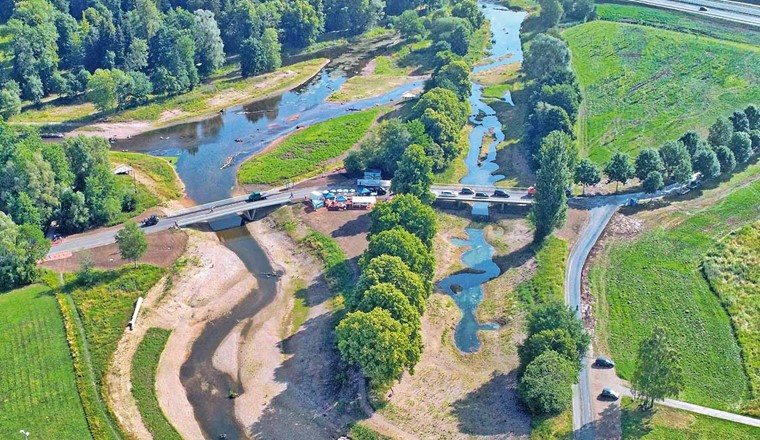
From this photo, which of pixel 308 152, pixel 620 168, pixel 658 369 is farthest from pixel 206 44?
pixel 658 369

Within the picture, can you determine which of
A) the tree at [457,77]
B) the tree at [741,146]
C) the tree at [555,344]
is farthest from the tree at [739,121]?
the tree at [555,344]

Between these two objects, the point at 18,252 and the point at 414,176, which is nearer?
the point at 18,252

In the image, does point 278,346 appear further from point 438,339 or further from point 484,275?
point 484,275

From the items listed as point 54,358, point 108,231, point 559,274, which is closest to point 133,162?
point 108,231

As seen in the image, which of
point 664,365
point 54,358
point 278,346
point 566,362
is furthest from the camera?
point 278,346

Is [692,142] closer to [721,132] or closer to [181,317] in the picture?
[721,132]

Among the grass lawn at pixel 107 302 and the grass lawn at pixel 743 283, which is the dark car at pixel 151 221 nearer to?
the grass lawn at pixel 107 302
